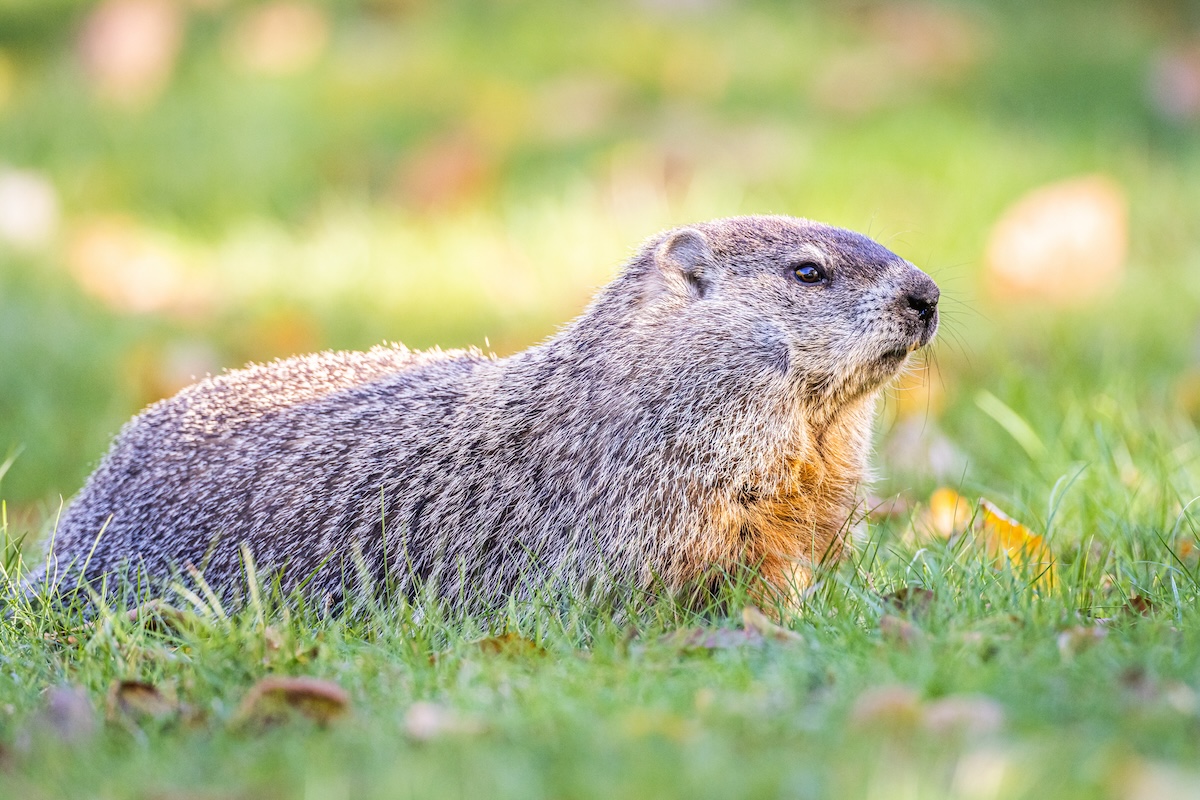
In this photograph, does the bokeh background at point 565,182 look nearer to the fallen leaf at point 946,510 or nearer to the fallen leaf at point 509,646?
the fallen leaf at point 946,510

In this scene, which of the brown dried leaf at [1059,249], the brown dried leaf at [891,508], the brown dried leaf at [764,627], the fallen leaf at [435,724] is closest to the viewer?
the fallen leaf at [435,724]

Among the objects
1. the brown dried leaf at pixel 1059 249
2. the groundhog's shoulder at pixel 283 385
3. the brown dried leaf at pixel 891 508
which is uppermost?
the brown dried leaf at pixel 1059 249

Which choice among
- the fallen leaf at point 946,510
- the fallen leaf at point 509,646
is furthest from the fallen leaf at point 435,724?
the fallen leaf at point 946,510

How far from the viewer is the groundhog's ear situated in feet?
13.7

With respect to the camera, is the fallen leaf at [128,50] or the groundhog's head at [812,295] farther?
the fallen leaf at [128,50]

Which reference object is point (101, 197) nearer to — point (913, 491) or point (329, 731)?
point (913, 491)

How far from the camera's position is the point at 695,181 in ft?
27.1

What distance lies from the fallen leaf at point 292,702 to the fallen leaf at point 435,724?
0.56 ft

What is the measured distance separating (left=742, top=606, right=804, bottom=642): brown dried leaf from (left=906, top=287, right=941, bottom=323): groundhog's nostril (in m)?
1.05

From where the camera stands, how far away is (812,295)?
13.3 feet

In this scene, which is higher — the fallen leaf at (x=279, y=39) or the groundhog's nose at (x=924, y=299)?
→ the fallen leaf at (x=279, y=39)

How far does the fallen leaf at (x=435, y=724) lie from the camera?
2.69 metres

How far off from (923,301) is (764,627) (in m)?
1.17

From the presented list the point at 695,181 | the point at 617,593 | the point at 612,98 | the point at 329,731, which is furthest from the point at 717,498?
the point at 612,98
